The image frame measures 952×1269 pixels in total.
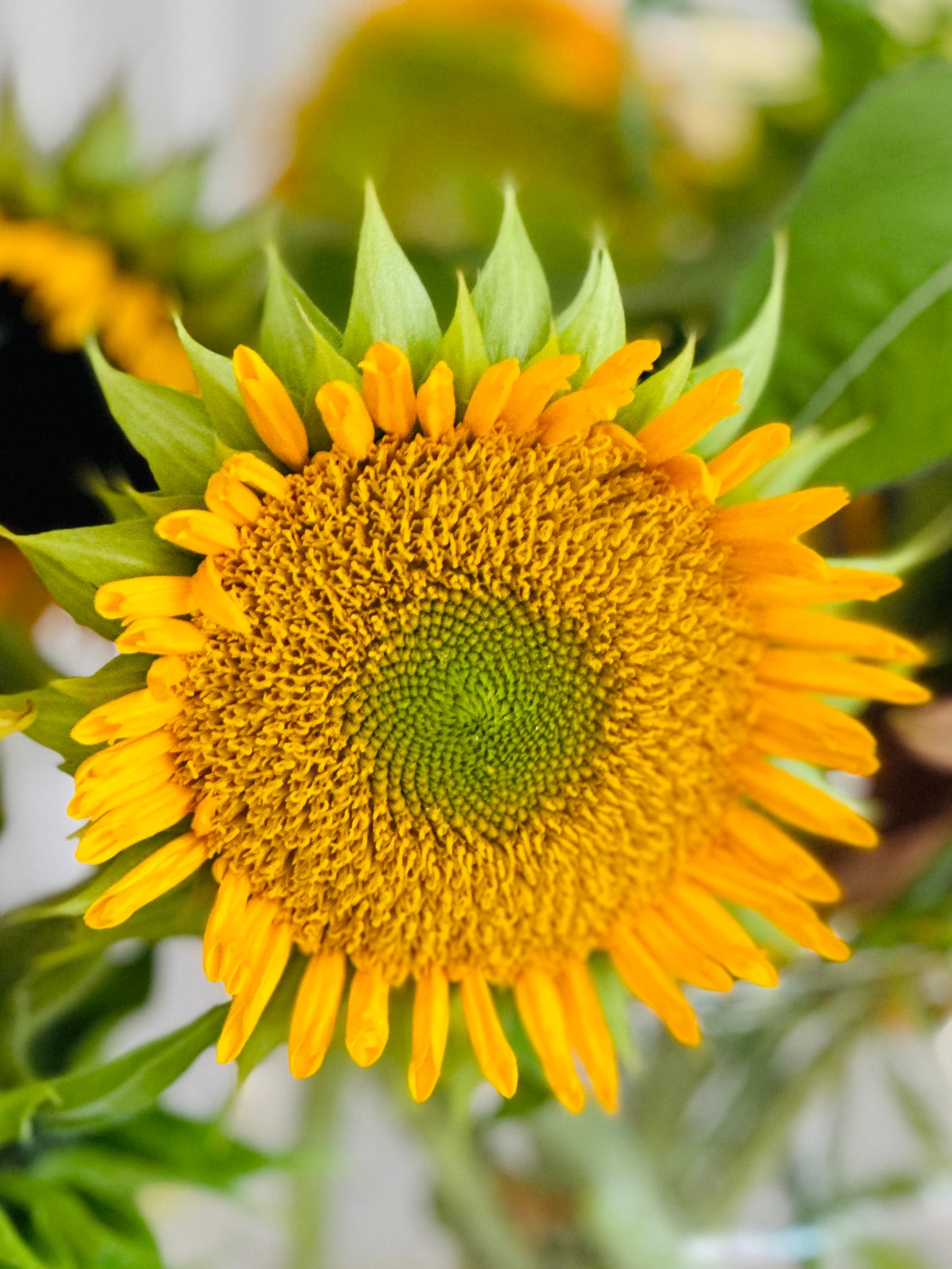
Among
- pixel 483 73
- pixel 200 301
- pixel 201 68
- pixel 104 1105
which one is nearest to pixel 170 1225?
pixel 104 1105

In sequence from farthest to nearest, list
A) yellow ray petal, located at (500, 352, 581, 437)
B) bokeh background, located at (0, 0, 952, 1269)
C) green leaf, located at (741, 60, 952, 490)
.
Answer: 1. bokeh background, located at (0, 0, 952, 1269)
2. green leaf, located at (741, 60, 952, 490)
3. yellow ray petal, located at (500, 352, 581, 437)

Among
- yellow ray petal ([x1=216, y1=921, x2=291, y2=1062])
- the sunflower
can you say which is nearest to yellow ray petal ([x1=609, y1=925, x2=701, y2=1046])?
the sunflower

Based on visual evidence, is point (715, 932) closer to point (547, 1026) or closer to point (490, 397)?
point (547, 1026)

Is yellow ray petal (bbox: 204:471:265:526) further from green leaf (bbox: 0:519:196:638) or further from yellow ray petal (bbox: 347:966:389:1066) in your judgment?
yellow ray petal (bbox: 347:966:389:1066)

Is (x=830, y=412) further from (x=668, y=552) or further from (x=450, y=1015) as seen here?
(x=450, y=1015)

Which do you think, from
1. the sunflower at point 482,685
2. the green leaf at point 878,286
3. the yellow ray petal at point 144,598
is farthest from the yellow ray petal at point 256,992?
the green leaf at point 878,286

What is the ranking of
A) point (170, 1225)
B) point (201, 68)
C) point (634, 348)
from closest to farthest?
point (634, 348) < point (170, 1225) < point (201, 68)

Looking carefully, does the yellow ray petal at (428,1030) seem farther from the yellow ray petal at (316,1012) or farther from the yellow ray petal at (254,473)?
the yellow ray petal at (254,473)
